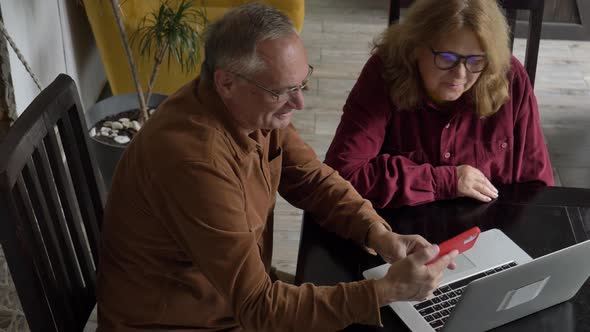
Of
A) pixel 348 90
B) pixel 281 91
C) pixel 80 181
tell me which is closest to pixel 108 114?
pixel 348 90

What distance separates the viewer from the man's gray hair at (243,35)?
4.48 feet

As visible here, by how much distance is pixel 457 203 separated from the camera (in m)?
1.71

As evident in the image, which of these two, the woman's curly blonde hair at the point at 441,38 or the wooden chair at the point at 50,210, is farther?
the woman's curly blonde hair at the point at 441,38

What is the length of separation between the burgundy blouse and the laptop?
34 cm

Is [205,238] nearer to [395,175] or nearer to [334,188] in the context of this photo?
[334,188]

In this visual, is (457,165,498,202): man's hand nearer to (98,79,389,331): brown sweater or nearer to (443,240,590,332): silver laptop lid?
(98,79,389,331): brown sweater

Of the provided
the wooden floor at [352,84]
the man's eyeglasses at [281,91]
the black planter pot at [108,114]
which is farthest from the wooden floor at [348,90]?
the man's eyeglasses at [281,91]

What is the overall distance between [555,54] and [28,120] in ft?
11.6

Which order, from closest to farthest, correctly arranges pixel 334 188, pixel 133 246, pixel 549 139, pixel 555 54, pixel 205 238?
1. pixel 205 238
2. pixel 133 246
3. pixel 334 188
4. pixel 549 139
5. pixel 555 54

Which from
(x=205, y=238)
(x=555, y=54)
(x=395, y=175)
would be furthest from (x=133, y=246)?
(x=555, y=54)

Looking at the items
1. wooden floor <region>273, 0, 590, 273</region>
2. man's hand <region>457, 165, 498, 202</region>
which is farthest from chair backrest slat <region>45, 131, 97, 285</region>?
wooden floor <region>273, 0, 590, 273</region>

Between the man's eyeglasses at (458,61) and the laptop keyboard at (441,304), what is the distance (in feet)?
Answer: 1.73

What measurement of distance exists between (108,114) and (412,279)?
82.4 inches

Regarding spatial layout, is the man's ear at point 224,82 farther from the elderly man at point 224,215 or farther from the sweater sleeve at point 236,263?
the sweater sleeve at point 236,263
